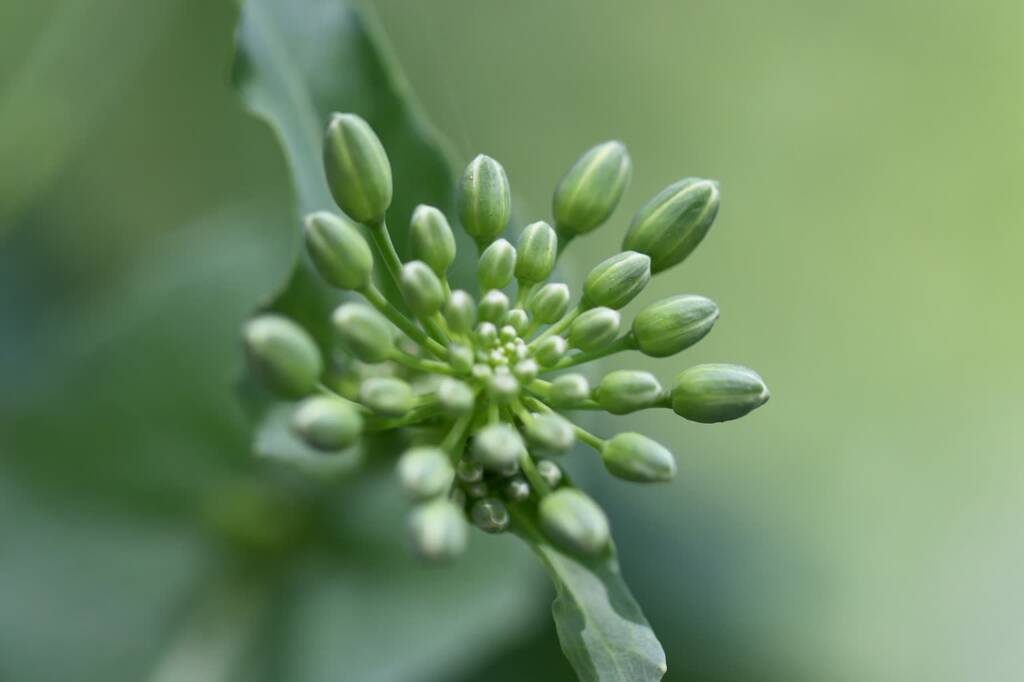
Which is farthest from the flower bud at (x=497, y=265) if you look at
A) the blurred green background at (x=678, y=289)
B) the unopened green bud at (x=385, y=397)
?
the blurred green background at (x=678, y=289)

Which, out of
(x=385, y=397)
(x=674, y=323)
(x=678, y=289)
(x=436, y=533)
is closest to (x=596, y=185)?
(x=674, y=323)

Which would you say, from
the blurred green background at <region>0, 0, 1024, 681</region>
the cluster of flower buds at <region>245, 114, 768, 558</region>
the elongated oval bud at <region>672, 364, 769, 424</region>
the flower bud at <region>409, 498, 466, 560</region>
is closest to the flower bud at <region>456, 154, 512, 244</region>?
the cluster of flower buds at <region>245, 114, 768, 558</region>

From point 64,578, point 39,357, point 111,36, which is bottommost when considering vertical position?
A: point 64,578

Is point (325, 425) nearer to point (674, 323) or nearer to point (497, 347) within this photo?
point (497, 347)

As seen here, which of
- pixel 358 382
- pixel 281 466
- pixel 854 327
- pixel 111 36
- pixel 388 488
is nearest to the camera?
pixel 358 382

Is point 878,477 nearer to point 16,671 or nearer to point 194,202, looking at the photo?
point 194,202

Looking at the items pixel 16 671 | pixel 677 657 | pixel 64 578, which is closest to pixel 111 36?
pixel 64 578

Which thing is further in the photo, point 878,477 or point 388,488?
point 878,477
